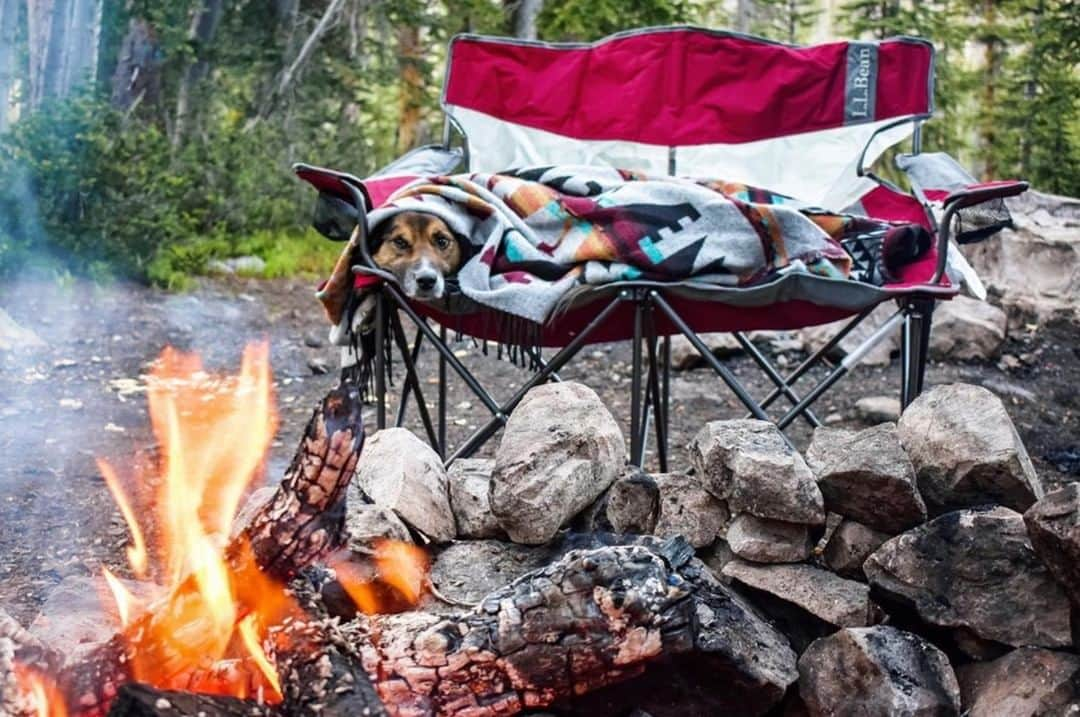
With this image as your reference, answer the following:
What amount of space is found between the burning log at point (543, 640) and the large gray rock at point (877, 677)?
28cm

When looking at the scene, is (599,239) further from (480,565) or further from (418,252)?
(480,565)

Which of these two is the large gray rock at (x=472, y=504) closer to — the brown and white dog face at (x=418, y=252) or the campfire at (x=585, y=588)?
the campfire at (x=585, y=588)

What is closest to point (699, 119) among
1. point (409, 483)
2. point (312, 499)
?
point (409, 483)

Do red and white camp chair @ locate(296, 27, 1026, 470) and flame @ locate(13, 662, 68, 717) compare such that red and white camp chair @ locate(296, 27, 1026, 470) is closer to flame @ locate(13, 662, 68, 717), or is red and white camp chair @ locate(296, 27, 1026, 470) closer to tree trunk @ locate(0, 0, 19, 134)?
flame @ locate(13, 662, 68, 717)

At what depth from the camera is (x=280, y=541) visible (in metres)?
1.69

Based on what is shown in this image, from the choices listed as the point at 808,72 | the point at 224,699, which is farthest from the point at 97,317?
the point at 224,699

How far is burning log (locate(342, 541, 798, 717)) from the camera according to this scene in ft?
5.18

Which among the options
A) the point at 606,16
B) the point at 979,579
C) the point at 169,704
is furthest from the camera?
the point at 606,16

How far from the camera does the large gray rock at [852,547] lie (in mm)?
1968

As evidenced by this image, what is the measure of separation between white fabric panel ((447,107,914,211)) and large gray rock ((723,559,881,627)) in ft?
6.13

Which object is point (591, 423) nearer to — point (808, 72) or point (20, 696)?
point (20, 696)

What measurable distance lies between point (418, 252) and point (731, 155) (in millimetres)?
1496

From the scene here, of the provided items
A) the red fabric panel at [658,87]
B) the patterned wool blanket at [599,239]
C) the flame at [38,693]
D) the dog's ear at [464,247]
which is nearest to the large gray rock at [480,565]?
the flame at [38,693]

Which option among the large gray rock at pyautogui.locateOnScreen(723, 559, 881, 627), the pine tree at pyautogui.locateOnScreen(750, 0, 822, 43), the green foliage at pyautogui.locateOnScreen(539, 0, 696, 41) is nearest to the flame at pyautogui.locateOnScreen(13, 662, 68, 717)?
the large gray rock at pyautogui.locateOnScreen(723, 559, 881, 627)
